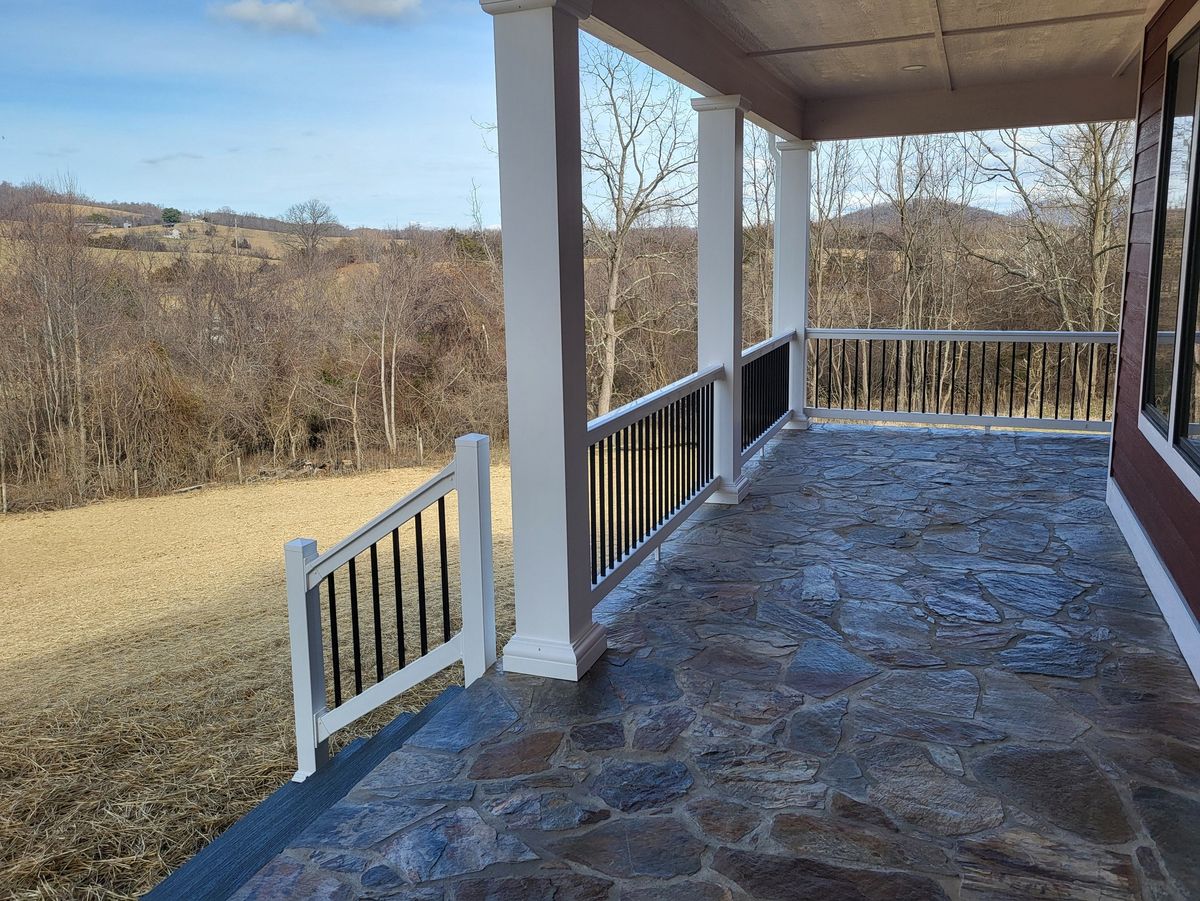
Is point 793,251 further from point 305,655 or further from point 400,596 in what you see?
point 305,655

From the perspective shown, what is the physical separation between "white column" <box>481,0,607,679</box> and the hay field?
253 centimetres

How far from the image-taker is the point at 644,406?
4.04 metres

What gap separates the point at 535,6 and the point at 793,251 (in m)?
5.00

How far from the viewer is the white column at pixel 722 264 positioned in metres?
5.06

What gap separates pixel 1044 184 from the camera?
12664mm

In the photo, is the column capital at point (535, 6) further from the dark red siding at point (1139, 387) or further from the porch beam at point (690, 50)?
the dark red siding at point (1139, 387)

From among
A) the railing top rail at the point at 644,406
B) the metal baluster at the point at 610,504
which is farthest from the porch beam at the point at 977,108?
the metal baluster at the point at 610,504

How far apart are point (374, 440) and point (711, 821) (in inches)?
554

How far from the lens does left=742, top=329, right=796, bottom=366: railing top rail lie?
6.05 m

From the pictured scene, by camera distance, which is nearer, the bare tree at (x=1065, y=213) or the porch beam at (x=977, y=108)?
the porch beam at (x=977, y=108)

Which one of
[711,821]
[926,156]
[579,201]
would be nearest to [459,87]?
[926,156]

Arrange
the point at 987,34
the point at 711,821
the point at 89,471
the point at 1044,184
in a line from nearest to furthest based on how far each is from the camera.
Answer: the point at 711,821
the point at 987,34
the point at 1044,184
the point at 89,471

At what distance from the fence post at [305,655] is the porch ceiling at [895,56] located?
2.22m

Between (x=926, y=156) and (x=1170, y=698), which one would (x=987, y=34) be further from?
(x=926, y=156)
